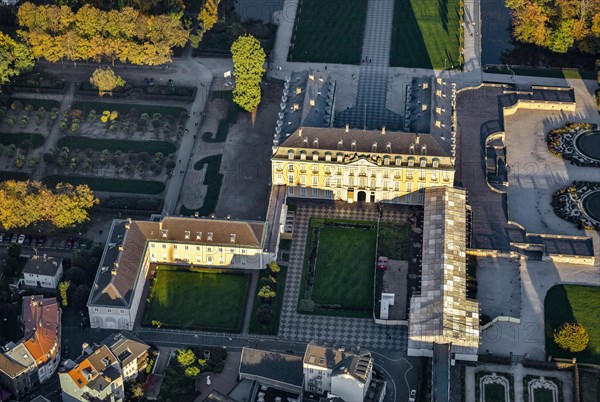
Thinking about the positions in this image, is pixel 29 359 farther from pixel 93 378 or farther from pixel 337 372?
pixel 337 372

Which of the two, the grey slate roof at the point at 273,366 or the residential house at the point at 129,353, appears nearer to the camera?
the grey slate roof at the point at 273,366

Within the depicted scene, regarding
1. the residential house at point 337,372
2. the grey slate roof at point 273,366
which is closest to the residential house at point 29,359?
the grey slate roof at point 273,366

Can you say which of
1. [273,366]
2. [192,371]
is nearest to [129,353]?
[192,371]

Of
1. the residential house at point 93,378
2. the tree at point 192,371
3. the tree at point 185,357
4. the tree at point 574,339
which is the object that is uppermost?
the tree at point 574,339

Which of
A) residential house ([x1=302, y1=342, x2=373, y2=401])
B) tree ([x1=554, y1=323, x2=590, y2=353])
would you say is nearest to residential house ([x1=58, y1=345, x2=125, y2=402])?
residential house ([x1=302, y1=342, x2=373, y2=401])

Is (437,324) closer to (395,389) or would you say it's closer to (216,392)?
(395,389)

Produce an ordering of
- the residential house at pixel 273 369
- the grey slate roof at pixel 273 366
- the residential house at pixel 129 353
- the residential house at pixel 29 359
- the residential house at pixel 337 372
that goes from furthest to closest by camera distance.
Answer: the residential house at pixel 129 353
the grey slate roof at pixel 273 366
the residential house at pixel 273 369
the residential house at pixel 29 359
the residential house at pixel 337 372

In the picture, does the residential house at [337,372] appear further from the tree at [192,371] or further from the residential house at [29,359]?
the residential house at [29,359]
